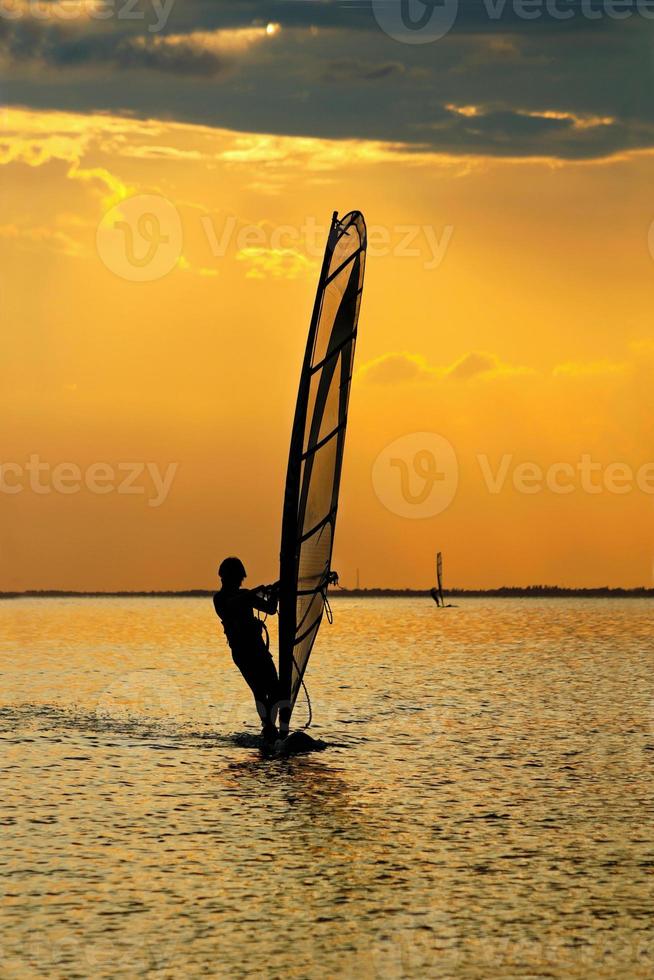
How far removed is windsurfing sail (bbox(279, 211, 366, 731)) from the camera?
14844 mm

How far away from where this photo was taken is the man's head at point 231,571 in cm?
1553

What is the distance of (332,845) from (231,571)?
15.1 ft

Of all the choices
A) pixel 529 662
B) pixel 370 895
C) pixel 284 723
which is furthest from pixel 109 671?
pixel 370 895

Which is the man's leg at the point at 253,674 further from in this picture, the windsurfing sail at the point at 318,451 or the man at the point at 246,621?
the windsurfing sail at the point at 318,451

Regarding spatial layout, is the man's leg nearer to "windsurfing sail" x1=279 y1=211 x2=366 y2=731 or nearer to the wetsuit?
the wetsuit

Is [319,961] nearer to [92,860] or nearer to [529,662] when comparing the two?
[92,860]

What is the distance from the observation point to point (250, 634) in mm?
15625

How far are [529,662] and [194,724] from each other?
26888 mm

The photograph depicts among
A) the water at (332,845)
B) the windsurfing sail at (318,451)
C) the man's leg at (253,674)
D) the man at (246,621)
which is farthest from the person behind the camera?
the man's leg at (253,674)

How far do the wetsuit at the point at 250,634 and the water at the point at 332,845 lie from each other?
39.7 inches

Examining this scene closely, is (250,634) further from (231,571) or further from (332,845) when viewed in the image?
(332,845)

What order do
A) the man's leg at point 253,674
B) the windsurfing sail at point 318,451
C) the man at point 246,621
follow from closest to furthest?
the windsurfing sail at point 318,451
the man at point 246,621
the man's leg at point 253,674

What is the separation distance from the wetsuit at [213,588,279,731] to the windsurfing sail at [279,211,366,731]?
168 mm

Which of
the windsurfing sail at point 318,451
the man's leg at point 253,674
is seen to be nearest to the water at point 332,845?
the man's leg at point 253,674
